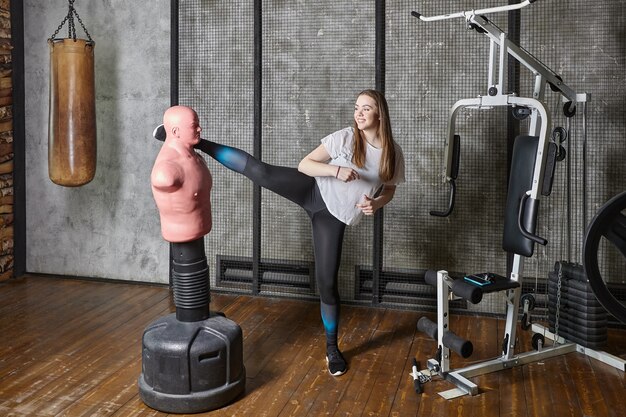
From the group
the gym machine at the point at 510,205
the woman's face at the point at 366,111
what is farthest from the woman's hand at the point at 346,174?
the gym machine at the point at 510,205

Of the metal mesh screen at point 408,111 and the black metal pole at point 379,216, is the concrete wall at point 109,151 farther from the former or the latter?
the black metal pole at point 379,216

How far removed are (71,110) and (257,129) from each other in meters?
1.29

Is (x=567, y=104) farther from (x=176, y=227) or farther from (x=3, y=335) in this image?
(x=3, y=335)

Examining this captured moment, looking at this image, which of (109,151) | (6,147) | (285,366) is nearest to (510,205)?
(285,366)

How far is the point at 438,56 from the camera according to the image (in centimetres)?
455

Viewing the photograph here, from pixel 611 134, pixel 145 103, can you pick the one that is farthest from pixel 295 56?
pixel 611 134

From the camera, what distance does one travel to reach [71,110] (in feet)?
15.7

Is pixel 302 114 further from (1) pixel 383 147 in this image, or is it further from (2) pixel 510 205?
(2) pixel 510 205

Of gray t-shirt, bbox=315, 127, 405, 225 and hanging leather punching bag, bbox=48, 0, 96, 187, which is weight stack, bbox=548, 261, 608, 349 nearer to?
gray t-shirt, bbox=315, 127, 405, 225

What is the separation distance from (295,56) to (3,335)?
2626mm

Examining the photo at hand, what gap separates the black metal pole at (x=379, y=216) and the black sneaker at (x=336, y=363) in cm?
117

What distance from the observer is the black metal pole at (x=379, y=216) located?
4.63 meters

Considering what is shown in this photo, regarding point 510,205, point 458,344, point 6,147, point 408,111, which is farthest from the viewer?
point 6,147

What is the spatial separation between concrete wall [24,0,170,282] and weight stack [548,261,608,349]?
2861 millimetres
